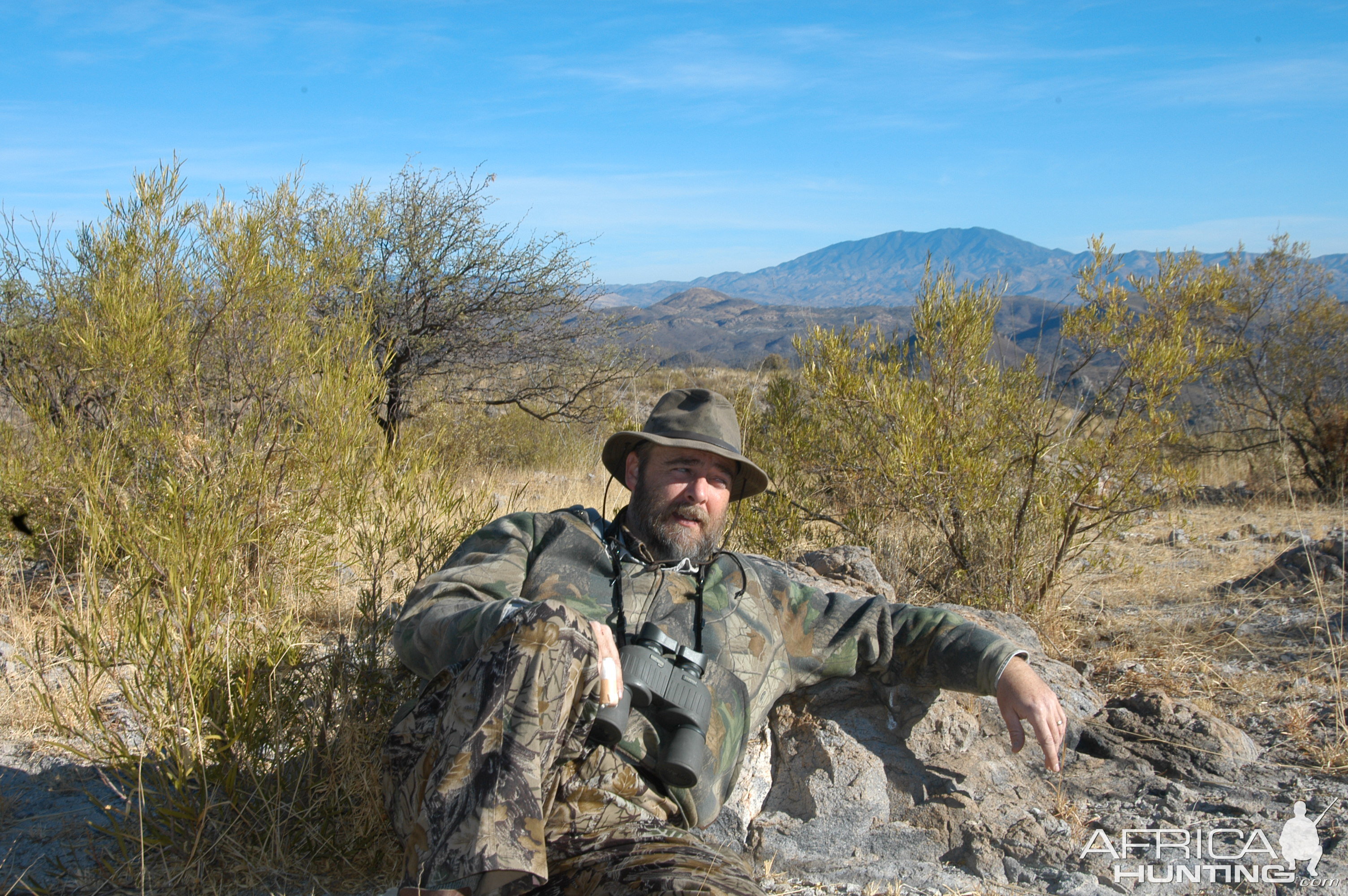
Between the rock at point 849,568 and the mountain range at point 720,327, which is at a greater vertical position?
the mountain range at point 720,327

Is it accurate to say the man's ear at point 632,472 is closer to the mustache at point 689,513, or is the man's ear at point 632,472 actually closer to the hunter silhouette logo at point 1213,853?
the mustache at point 689,513

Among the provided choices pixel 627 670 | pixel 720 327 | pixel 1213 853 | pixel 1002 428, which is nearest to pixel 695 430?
pixel 627 670

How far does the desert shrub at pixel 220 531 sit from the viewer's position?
8.54 ft

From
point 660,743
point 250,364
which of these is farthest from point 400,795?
point 250,364

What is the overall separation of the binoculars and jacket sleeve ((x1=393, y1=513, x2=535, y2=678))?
361 mm

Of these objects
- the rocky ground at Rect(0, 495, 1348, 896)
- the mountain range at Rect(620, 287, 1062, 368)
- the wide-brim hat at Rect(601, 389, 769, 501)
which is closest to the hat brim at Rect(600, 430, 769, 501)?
the wide-brim hat at Rect(601, 389, 769, 501)

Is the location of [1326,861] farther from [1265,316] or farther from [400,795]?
[1265,316]

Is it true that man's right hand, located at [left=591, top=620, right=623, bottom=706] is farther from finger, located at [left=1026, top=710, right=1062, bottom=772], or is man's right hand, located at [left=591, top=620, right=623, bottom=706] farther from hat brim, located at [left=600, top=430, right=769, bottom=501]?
finger, located at [left=1026, top=710, right=1062, bottom=772]

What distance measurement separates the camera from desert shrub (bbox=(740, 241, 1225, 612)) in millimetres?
5086

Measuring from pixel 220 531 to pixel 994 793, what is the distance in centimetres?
295

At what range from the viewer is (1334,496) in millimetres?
10273

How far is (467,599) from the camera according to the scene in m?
2.48

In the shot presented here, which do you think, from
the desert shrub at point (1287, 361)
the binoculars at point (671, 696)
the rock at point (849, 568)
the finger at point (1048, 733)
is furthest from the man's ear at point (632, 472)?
the desert shrub at point (1287, 361)

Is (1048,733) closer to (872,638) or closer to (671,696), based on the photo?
(872,638)
